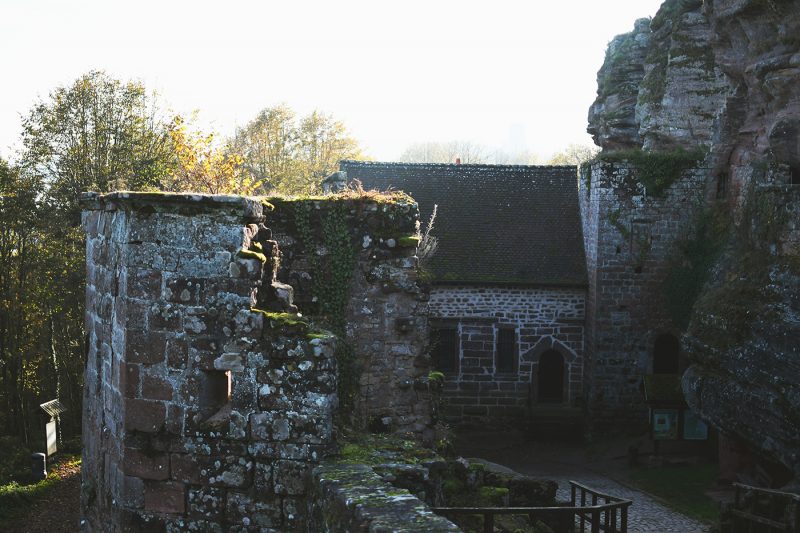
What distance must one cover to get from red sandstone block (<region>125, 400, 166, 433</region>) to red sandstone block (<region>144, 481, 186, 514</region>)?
0.47 metres

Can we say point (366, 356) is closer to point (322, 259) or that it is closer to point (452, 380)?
point (322, 259)

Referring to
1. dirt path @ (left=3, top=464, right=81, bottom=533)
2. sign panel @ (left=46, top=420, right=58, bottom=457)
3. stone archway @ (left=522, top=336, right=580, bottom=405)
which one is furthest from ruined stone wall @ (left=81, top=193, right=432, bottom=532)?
stone archway @ (left=522, top=336, right=580, bottom=405)

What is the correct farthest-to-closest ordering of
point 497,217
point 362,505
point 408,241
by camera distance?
point 497,217
point 408,241
point 362,505

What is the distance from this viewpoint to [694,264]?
25016mm

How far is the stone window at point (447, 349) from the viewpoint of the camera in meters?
25.5

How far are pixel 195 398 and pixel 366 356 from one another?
4.07 metres

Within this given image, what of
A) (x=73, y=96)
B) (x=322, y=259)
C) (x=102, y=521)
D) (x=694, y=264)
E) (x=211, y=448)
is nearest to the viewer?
(x=211, y=448)

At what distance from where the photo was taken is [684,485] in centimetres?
1984

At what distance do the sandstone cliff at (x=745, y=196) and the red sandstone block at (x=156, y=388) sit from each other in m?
11.9

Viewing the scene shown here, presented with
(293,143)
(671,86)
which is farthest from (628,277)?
(293,143)

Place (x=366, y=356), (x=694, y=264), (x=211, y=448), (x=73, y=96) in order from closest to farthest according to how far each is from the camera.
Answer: (x=211, y=448) < (x=366, y=356) < (x=694, y=264) < (x=73, y=96)

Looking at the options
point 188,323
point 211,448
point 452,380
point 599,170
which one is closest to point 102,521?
point 211,448

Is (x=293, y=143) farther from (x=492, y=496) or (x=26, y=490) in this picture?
(x=492, y=496)

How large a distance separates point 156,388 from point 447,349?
18.3 metres
